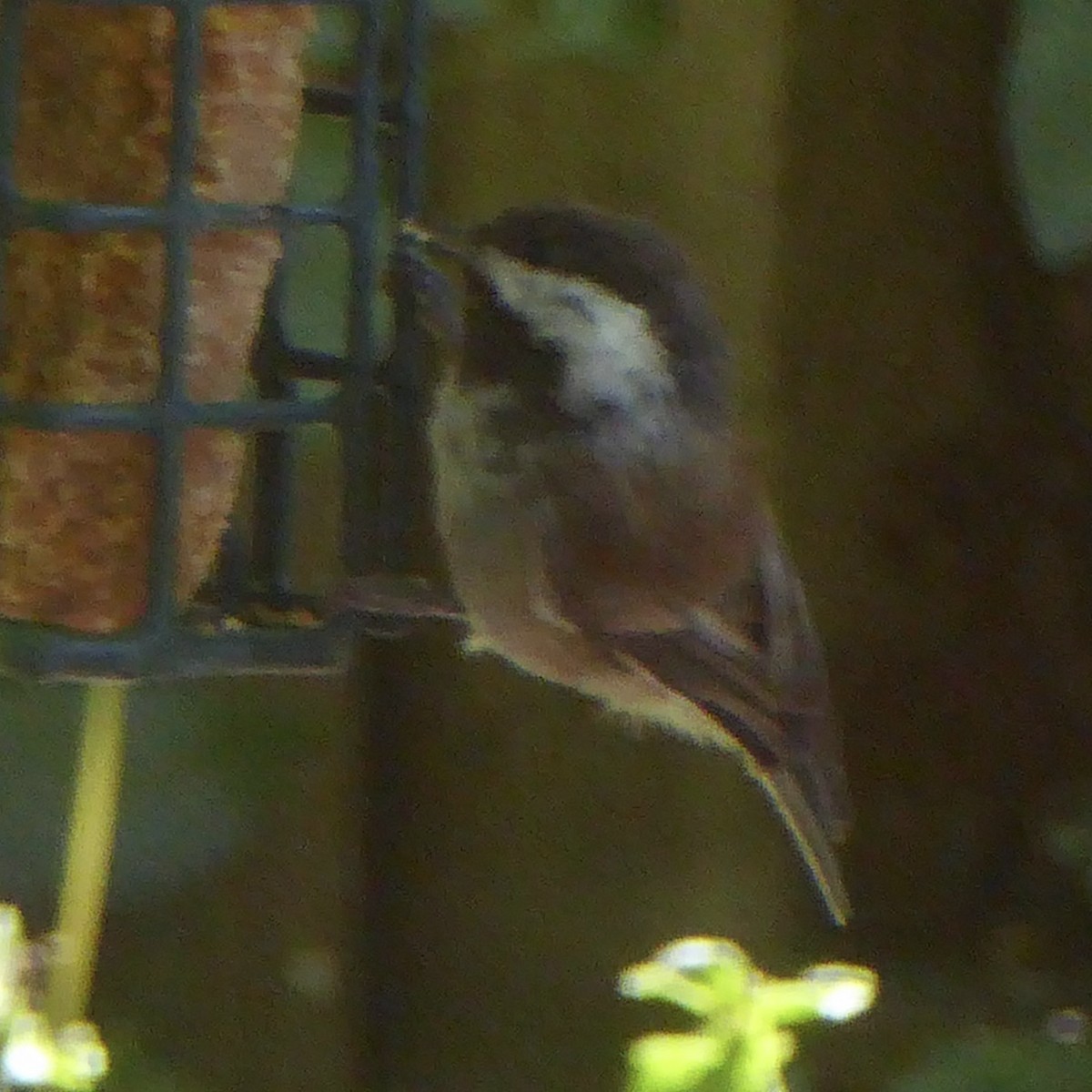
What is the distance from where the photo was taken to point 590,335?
1.13 metres

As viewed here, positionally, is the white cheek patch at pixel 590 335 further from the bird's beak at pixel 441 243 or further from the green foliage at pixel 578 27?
the green foliage at pixel 578 27

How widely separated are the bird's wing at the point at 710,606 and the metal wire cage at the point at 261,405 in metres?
0.12

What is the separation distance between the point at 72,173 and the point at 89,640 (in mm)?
247

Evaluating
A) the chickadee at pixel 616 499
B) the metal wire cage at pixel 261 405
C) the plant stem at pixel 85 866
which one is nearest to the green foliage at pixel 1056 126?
the chickadee at pixel 616 499

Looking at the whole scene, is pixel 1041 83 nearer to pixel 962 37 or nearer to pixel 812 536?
pixel 962 37

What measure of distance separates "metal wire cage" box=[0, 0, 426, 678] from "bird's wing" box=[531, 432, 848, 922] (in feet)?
0.39

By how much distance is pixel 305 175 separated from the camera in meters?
1.28

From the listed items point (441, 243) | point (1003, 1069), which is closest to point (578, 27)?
point (441, 243)

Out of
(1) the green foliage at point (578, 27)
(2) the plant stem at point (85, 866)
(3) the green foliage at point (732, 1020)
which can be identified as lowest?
(3) the green foliage at point (732, 1020)

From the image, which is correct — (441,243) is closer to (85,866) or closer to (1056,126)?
(85,866)

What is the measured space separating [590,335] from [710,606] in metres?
0.23

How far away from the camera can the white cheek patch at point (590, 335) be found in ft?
3.61

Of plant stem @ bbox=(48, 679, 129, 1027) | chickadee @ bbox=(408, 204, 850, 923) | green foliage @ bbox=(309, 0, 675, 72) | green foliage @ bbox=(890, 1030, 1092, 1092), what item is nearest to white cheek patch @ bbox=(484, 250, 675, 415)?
chickadee @ bbox=(408, 204, 850, 923)

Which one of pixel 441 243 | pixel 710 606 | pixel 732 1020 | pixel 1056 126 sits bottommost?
pixel 732 1020
